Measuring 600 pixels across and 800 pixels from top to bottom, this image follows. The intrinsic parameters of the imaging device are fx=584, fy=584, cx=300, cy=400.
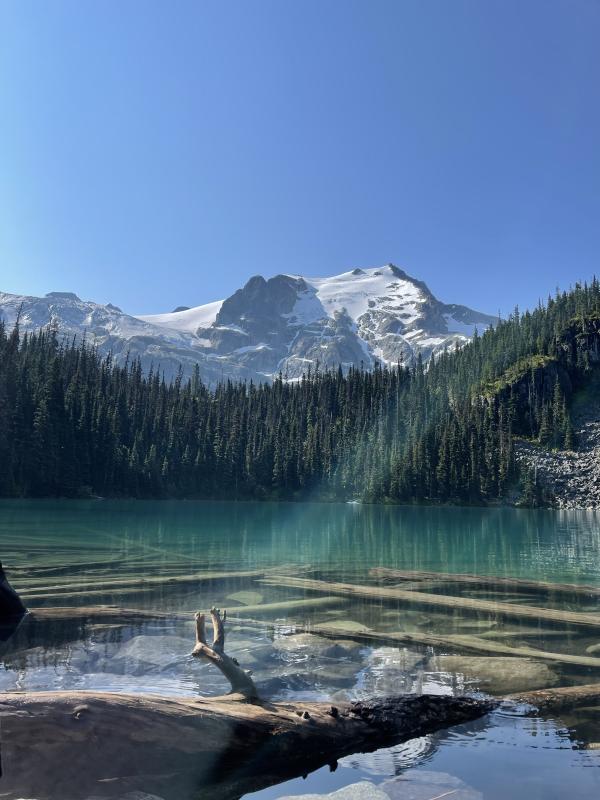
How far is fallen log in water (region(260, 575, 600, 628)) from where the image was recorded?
19.4 meters

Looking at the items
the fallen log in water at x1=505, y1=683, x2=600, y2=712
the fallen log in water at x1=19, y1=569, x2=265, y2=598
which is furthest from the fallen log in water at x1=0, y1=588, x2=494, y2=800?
the fallen log in water at x1=19, y1=569, x2=265, y2=598

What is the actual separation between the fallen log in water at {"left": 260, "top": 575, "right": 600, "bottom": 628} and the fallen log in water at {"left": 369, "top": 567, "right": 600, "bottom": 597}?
344 cm

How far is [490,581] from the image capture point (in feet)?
91.5

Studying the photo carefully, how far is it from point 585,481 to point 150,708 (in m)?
156

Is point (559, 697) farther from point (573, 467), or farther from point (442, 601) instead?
point (573, 467)

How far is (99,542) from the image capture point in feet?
137

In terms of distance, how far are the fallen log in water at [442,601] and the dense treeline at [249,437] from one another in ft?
348

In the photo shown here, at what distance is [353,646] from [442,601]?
311 inches

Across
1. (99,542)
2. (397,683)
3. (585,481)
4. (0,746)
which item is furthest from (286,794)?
(585,481)

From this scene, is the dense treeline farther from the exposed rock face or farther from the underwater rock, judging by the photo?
the underwater rock

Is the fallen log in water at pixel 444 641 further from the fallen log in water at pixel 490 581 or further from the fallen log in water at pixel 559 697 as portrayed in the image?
the fallen log in water at pixel 490 581

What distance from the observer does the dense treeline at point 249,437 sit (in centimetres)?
12850

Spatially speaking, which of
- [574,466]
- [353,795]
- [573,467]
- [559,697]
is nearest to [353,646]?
[559,697]

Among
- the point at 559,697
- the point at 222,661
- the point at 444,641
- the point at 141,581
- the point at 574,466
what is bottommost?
the point at 141,581
